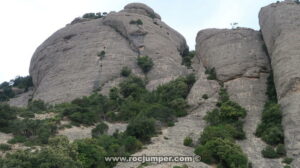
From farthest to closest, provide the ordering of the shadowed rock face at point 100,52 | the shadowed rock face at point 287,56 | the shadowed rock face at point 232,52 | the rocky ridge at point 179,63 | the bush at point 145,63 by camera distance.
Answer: the bush at point 145,63, the shadowed rock face at point 100,52, the shadowed rock face at point 232,52, the rocky ridge at point 179,63, the shadowed rock face at point 287,56

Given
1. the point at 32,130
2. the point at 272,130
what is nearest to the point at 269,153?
the point at 272,130

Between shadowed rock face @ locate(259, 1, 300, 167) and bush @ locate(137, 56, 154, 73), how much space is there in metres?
14.0

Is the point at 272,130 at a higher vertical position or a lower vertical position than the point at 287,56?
lower

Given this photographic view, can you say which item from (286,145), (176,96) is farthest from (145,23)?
(286,145)

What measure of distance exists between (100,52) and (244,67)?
67.3 feet

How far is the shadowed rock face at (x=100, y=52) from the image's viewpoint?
206 feet

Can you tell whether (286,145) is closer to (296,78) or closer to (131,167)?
(296,78)

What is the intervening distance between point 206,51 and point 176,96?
45.2ft

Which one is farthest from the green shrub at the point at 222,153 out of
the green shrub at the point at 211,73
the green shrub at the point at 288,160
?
the green shrub at the point at 211,73

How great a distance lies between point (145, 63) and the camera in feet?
214

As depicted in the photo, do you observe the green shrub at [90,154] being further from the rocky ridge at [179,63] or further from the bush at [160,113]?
the bush at [160,113]

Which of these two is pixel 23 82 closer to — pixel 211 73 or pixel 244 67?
pixel 211 73

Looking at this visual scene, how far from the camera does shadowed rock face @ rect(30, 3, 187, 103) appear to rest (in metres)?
62.9

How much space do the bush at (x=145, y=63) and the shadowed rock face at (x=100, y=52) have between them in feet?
1.93
